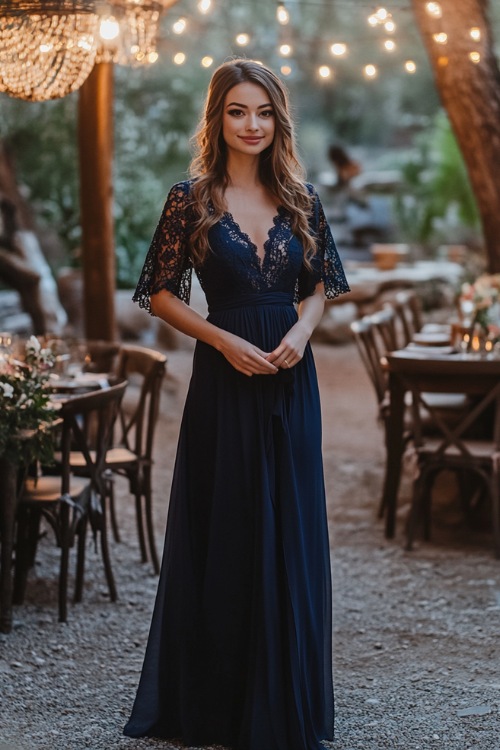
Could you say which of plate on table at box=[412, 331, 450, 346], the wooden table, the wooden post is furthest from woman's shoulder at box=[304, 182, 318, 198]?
the wooden post

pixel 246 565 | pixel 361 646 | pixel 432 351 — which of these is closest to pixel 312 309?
pixel 246 565

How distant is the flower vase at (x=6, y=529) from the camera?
449cm

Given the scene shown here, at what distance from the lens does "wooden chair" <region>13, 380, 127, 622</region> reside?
4.76 m

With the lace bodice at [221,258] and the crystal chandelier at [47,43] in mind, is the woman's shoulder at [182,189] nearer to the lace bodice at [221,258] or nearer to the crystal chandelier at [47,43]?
the lace bodice at [221,258]

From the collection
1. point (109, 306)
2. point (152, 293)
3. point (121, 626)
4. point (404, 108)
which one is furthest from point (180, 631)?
point (404, 108)

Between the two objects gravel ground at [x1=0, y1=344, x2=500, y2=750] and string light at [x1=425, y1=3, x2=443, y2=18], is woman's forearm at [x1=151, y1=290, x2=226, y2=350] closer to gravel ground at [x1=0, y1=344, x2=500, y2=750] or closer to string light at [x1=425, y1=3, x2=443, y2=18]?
gravel ground at [x1=0, y1=344, x2=500, y2=750]

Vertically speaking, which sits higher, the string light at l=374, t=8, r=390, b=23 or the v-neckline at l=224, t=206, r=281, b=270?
the string light at l=374, t=8, r=390, b=23

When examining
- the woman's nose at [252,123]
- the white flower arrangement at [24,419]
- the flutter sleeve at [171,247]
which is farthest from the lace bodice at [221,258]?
the white flower arrangement at [24,419]

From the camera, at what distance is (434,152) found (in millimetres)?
18906

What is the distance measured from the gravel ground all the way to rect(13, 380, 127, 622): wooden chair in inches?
7.2

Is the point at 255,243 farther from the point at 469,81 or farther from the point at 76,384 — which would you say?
the point at 469,81

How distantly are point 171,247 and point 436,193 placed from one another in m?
14.7

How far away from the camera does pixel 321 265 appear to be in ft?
11.6

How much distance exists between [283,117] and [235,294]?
1.77 ft
